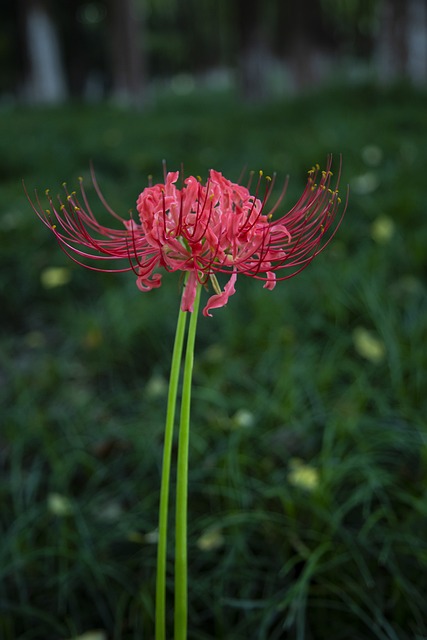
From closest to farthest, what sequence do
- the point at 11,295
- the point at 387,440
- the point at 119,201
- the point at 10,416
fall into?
the point at 387,440
the point at 10,416
the point at 11,295
the point at 119,201

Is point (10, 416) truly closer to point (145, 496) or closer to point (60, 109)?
point (145, 496)

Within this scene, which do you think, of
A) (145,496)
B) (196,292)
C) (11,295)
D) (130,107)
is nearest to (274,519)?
(145,496)

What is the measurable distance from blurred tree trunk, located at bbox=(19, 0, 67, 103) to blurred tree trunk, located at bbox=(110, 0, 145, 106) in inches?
57.5

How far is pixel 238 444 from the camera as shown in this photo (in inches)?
77.1

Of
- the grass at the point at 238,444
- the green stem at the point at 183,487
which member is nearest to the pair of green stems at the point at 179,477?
the green stem at the point at 183,487

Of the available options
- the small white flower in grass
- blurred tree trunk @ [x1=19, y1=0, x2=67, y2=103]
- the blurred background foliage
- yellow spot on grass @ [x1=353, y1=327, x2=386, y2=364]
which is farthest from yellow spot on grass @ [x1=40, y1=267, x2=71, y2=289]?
blurred tree trunk @ [x1=19, y1=0, x2=67, y2=103]

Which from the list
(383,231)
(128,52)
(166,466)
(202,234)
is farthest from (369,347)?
(128,52)

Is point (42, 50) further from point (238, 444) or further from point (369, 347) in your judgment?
point (238, 444)

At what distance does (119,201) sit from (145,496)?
2319 mm

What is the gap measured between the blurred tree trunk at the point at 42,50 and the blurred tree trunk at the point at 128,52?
57.5 inches

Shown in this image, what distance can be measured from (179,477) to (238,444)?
41.4 inches

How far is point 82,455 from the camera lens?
2.02 meters

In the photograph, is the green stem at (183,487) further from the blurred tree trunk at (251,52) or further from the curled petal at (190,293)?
the blurred tree trunk at (251,52)

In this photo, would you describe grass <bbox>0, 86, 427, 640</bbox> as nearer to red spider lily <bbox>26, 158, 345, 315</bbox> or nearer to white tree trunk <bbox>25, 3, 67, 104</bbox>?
red spider lily <bbox>26, 158, 345, 315</bbox>
